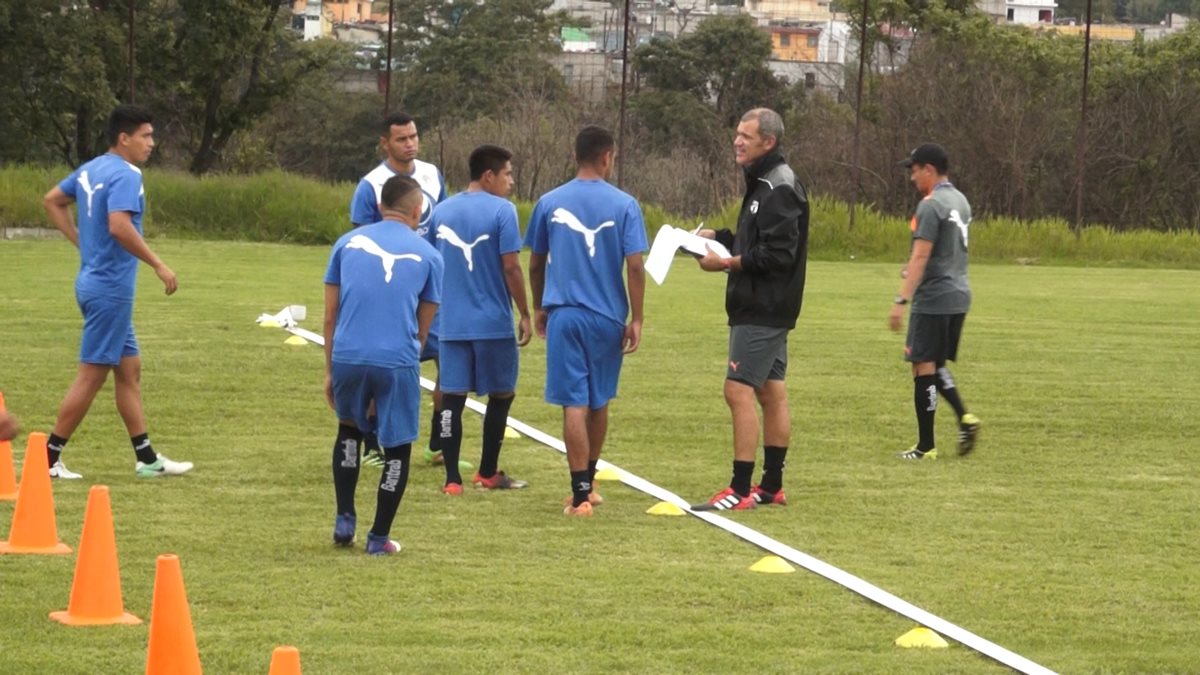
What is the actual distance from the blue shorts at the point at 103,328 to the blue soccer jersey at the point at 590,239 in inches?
89.2

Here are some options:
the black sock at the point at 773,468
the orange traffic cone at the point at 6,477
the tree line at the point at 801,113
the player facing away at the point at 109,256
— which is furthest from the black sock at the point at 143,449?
the tree line at the point at 801,113

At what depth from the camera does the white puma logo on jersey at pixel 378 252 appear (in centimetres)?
809

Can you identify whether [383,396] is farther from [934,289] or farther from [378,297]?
[934,289]

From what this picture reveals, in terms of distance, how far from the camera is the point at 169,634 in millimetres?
5766

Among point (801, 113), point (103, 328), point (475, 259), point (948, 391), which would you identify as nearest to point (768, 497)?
point (475, 259)

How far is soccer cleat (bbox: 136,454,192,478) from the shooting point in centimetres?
1014

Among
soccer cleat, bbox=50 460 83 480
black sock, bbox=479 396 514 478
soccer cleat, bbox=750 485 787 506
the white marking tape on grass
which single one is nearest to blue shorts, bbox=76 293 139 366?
soccer cleat, bbox=50 460 83 480

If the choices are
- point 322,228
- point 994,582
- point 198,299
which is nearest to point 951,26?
point 322,228

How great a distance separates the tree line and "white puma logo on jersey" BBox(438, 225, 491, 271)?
23.3 meters

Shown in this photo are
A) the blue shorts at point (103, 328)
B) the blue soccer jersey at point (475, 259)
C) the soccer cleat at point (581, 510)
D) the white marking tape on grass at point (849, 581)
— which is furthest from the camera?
the blue soccer jersey at point (475, 259)

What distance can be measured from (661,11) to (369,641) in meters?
64.8

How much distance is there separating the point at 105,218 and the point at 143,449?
1296mm

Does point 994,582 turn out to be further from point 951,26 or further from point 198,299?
point 951,26

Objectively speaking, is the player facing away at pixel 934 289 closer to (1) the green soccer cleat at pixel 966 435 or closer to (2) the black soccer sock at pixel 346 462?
(1) the green soccer cleat at pixel 966 435
